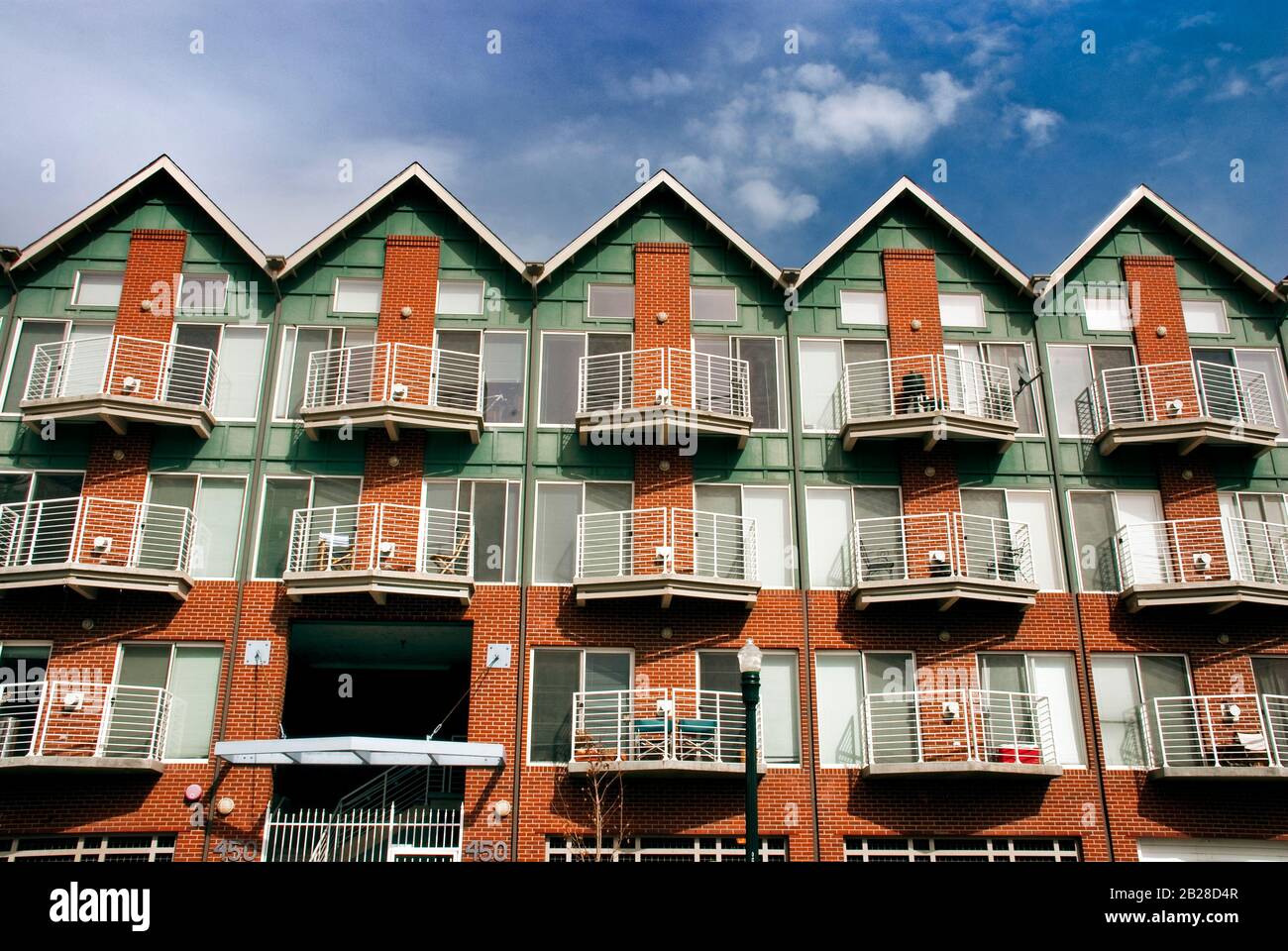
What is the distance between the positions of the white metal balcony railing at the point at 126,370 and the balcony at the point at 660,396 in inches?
324

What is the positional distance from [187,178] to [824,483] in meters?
15.9

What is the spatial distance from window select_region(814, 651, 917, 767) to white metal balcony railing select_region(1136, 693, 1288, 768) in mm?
Result: 4865

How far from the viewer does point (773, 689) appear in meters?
21.1

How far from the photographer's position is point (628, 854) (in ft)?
64.7

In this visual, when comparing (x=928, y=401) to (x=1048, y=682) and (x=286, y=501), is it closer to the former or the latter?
(x=1048, y=682)

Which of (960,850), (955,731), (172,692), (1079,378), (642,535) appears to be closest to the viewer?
(960,850)

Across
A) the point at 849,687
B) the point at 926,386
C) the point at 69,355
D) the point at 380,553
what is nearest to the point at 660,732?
the point at 849,687

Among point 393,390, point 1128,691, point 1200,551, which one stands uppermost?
point 393,390

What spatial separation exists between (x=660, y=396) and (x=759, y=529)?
11.5 ft

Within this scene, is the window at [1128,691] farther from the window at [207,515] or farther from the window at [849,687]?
the window at [207,515]

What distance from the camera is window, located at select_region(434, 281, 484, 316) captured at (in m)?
23.9

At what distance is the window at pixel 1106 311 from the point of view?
24328 millimetres

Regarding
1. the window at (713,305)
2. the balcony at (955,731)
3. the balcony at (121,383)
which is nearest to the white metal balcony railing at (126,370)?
the balcony at (121,383)

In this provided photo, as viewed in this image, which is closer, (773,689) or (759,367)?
(773,689)
